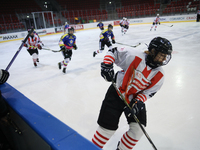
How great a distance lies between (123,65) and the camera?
5.00 feet

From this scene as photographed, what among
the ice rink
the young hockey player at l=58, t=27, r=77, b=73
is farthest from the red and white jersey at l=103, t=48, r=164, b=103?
the young hockey player at l=58, t=27, r=77, b=73

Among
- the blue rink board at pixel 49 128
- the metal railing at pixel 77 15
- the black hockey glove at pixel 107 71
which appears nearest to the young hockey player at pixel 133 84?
the black hockey glove at pixel 107 71

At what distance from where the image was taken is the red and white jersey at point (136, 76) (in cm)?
139

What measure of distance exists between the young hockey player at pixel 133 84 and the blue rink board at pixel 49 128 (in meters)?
0.52

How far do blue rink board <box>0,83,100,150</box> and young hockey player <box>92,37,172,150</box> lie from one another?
1.70 ft

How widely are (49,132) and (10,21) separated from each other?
1668 centimetres

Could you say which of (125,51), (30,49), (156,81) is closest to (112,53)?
(125,51)

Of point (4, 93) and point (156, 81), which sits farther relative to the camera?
point (4, 93)

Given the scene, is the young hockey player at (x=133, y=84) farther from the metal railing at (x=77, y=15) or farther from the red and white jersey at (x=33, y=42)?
the metal railing at (x=77, y=15)

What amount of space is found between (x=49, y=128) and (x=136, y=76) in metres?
0.88

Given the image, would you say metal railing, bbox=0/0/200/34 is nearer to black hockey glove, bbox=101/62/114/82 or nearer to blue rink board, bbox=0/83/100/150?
blue rink board, bbox=0/83/100/150

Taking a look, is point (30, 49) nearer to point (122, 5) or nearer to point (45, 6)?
point (45, 6)

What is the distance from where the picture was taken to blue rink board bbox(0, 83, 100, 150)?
3.06ft

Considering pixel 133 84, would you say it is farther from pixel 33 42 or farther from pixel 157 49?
pixel 33 42
